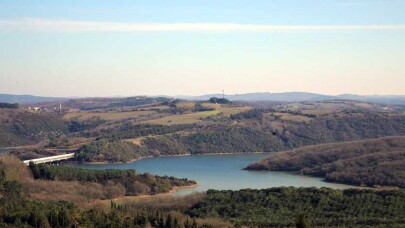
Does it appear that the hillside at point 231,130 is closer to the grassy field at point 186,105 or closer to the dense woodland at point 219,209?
the grassy field at point 186,105

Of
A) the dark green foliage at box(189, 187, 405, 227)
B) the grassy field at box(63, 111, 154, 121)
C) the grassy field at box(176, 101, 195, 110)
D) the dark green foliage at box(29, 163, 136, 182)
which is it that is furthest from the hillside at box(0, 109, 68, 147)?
the dark green foliage at box(189, 187, 405, 227)

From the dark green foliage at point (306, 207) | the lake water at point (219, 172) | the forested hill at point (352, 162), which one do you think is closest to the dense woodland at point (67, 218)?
the dark green foliage at point (306, 207)

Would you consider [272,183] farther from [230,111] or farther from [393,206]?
[230,111]

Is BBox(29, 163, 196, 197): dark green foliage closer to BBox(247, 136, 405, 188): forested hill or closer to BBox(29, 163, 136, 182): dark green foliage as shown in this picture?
BBox(29, 163, 136, 182): dark green foliage

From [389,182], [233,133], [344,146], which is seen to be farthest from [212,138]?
[389,182]

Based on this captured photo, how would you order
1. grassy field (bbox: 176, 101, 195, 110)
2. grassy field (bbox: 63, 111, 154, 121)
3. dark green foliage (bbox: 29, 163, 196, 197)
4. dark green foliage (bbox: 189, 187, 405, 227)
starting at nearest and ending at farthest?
dark green foliage (bbox: 189, 187, 405, 227), dark green foliage (bbox: 29, 163, 196, 197), grassy field (bbox: 63, 111, 154, 121), grassy field (bbox: 176, 101, 195, 110)
